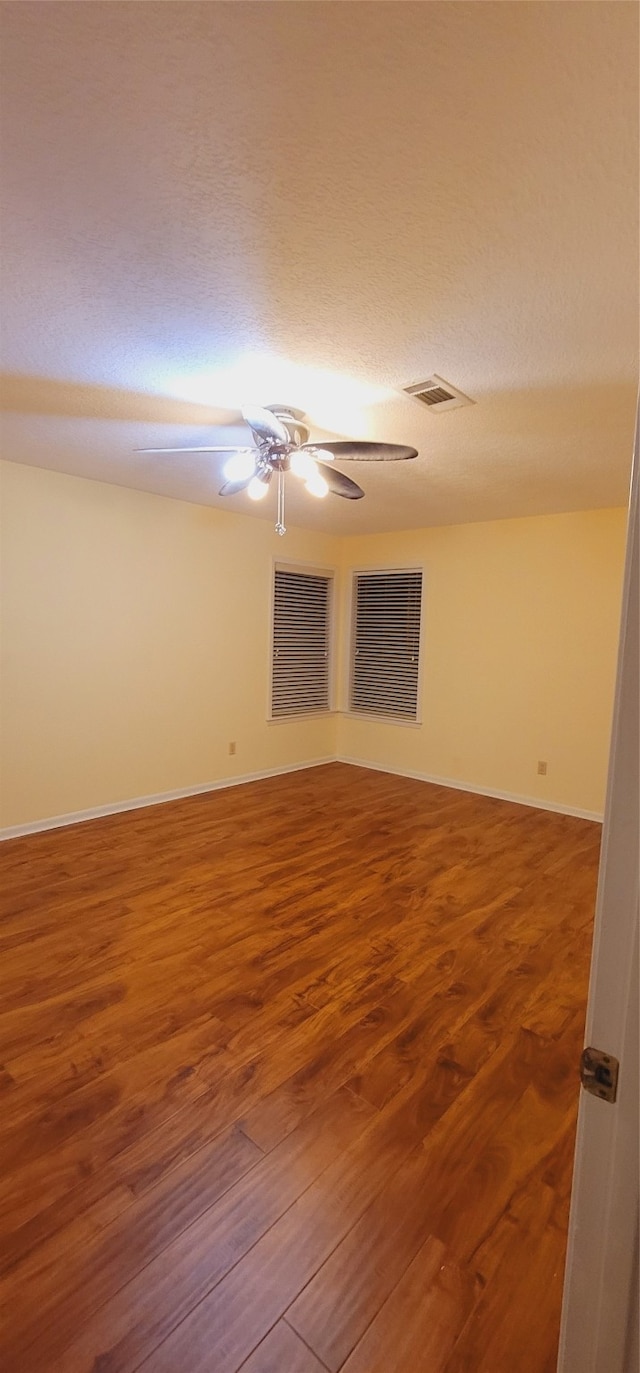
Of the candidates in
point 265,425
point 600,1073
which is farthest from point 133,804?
point 600,1073

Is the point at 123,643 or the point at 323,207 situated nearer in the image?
the point at 323,207

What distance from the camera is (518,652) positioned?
4598 millimetres

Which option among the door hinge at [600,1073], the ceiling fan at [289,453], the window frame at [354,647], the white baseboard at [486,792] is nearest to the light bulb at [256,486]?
the ceiling fan at [289,453]

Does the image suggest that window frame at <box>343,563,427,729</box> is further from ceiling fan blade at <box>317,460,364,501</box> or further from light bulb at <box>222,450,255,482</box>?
light bulb at <box>222,450,255,482</box>

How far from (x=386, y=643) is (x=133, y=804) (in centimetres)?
292

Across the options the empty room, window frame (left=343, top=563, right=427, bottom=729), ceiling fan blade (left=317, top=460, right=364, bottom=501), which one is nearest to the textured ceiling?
the empty room

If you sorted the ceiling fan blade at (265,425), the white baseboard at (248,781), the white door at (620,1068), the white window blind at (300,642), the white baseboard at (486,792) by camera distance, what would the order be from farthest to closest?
the white window blind at (300,642) → the white baseboard at (486,792) → the white baseboard at (248,781) → the ceiling fan blade at (265,425) → the white door at (620,1068)

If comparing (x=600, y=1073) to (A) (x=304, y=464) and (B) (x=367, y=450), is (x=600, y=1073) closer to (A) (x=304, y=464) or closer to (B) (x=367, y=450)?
(B) (x=367, y=450)

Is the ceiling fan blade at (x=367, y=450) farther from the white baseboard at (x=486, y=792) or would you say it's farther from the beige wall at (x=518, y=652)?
the white baseboard at (x=486, y=792)

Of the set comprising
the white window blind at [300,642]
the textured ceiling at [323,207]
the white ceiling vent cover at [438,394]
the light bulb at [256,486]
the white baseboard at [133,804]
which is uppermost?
the white ceiling vent cover at [438,394]

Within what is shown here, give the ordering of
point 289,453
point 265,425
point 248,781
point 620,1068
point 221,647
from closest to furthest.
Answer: point 620,1068, point 265,425, point 289,453, point 221,647, point 248,781

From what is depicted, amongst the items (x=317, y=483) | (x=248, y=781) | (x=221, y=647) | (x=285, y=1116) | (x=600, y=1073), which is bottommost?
(x=285, y=1116)

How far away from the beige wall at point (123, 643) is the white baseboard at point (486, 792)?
1164 mm

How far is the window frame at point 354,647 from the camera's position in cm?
525
